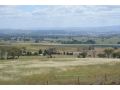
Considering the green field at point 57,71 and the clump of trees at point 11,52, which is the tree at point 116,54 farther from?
the clump of trees at point 11,52

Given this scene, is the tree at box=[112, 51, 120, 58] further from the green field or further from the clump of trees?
the clump of trees

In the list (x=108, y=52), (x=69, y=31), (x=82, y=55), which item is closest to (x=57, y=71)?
(x=82, y=55)

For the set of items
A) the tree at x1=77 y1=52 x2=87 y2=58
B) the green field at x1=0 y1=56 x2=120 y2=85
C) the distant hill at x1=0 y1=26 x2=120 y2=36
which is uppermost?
the distant hill at x1=0 y1=26 x2=120 y2=36

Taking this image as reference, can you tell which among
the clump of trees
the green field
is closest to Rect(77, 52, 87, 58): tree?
the green field

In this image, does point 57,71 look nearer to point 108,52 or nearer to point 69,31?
point 69,31

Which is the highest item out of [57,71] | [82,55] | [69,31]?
[69,31]
